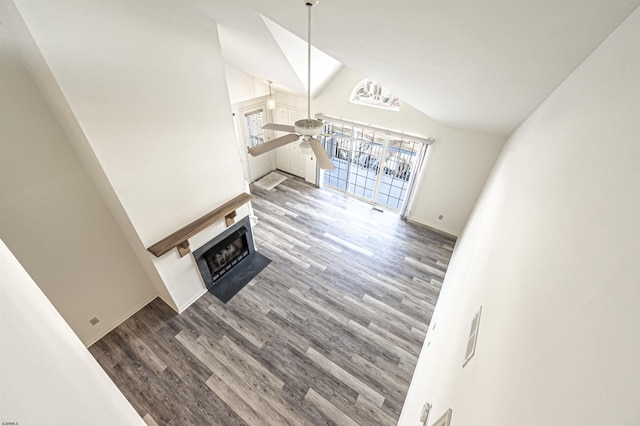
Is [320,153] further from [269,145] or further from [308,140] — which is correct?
[269,145]

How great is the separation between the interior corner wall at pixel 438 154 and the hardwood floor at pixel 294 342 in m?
0.88

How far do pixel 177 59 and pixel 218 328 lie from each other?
137 inches

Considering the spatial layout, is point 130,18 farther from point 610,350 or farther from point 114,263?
point 610,350

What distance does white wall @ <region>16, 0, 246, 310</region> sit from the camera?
6.20ft

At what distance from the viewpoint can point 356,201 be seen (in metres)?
6.45

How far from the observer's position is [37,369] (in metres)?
0.58

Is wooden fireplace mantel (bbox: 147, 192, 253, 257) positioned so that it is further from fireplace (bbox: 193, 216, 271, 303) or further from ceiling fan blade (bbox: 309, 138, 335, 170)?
ceiling fan blade (bbox: 309, 138, 335, 170)

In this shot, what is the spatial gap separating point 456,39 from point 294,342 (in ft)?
12.2

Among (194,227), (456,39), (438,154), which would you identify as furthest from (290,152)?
(456,39)

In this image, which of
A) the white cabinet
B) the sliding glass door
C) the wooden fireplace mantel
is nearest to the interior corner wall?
the sliding glass door

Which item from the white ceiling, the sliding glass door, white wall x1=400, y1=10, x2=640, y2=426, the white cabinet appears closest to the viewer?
white wall x1=400, y1=10, x2=640, y2=426

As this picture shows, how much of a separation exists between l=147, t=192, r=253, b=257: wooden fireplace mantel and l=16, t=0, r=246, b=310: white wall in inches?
3.6

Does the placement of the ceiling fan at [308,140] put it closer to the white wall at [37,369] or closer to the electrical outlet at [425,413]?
the white wall at [37,369]

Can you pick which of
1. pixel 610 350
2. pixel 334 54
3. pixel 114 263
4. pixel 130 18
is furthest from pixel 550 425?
pixel 114 263
